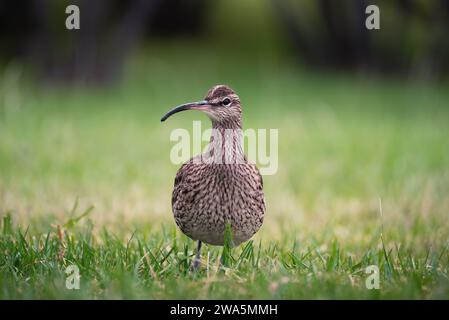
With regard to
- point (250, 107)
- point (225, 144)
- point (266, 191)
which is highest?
point (225, 144)

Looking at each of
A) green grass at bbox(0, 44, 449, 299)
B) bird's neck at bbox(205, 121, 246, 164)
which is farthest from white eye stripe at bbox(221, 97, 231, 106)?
green grass at bbox(0, 44, 449, 299)

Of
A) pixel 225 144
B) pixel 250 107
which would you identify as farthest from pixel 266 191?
pixel 250 107

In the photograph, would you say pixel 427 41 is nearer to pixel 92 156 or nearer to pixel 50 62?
pixel 50 62

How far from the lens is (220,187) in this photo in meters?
4.50

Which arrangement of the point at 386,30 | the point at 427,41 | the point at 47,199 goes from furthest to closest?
the point at 386,30 → the point at 427,41 → the point at 47,199

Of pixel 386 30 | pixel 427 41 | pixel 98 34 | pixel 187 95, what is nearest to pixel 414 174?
pixel 187 95

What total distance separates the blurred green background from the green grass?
0.13 feet

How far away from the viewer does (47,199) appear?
719 centimetres

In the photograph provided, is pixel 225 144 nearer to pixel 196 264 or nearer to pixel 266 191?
pixel 196 264

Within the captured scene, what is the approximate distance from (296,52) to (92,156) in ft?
46.5

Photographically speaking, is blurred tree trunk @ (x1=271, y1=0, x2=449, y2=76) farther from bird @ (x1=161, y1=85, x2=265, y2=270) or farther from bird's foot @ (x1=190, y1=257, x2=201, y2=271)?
bird's foot @ (x1=190, y1=257, x2=201, y2=271)

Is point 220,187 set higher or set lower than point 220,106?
lower

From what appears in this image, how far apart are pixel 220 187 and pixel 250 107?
1020cm

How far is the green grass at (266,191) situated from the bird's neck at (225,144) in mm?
589
